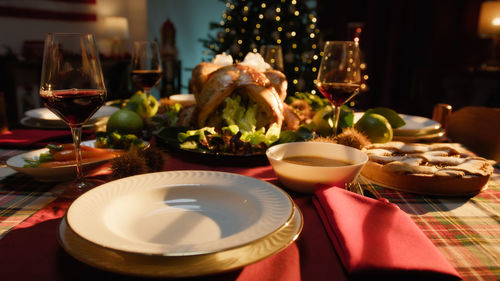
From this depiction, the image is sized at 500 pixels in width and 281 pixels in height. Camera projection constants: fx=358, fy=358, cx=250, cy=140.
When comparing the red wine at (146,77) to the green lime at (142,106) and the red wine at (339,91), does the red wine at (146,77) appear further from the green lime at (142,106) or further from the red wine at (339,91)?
the red wine at (339,91)

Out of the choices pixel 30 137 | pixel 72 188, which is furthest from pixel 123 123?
pixel 72 188

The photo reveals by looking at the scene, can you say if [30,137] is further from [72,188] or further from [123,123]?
[72,188]

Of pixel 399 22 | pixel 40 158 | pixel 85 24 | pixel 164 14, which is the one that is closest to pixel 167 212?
pixel 40 158

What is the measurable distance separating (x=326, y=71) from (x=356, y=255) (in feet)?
2.28

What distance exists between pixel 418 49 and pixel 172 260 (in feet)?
17.4

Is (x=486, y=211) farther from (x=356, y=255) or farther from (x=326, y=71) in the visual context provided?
(x=326, y=71)

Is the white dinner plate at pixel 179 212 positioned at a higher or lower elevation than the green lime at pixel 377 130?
lower

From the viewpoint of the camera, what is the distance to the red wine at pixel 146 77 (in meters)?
1.46

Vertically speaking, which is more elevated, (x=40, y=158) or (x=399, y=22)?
(x=399, y=22)

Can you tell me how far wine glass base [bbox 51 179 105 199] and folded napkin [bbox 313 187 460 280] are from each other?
17.8 inches

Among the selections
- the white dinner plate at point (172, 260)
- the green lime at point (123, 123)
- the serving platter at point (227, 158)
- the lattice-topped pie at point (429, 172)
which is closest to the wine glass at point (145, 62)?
the green lime at point (123, 123)

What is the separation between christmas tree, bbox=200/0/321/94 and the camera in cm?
322

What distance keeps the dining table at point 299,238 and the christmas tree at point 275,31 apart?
2.51 metres

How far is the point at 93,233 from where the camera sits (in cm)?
44
